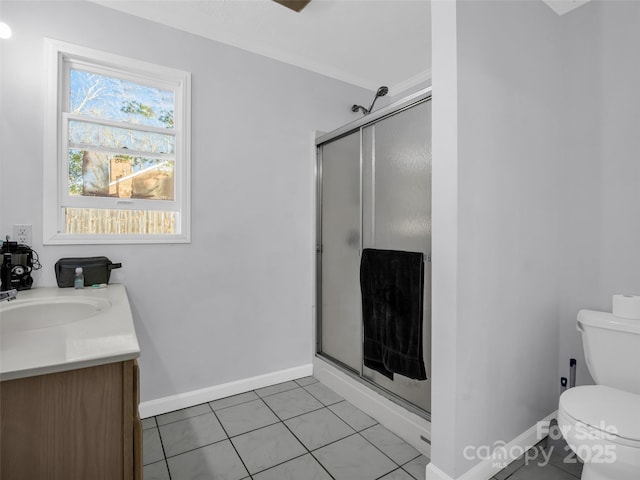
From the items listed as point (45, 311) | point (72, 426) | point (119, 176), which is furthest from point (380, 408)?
point (119, 176)

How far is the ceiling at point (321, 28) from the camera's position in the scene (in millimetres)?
2018

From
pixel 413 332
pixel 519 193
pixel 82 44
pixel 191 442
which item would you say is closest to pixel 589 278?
pixel 519 193

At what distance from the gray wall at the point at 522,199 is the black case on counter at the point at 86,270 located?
5.73 ft

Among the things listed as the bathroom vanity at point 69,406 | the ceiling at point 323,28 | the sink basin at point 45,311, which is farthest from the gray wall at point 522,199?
the sink basin at point 45,311

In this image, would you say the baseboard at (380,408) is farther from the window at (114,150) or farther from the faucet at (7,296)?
the faucet at (7,296)

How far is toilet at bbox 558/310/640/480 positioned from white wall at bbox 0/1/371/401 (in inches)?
70.0

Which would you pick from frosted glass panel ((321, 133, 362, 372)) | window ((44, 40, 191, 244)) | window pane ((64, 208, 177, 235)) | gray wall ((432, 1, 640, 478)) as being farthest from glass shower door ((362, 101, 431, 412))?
window pane ((64, 208, 177, 235))

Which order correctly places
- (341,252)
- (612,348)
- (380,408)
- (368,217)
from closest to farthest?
(612,348), (380,408), (368,217), (341,252)

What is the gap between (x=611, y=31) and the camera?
1.73 meters

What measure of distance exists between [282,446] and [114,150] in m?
1.99

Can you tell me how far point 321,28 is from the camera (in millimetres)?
2244

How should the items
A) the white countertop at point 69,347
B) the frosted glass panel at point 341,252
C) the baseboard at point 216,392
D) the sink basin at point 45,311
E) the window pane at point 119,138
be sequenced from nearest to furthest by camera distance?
the white countertop at point 69,347 → the sink basin at point 45,311 → the window pane at point 119,138 → the baseboard at point 216,392 → the frosted glass panel at point 341,252

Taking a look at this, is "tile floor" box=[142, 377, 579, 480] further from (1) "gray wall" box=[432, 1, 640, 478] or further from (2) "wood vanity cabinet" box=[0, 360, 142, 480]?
(2) "wood vanity cabinet" box=[0, 360, 142, 480]

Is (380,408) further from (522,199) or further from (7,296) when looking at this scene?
(7,296)
